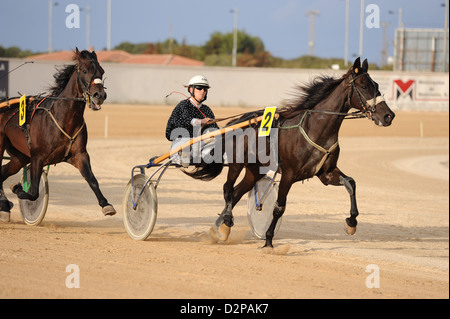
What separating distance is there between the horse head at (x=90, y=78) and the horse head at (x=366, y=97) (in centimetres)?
267

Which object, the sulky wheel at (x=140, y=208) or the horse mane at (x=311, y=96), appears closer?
the horse mane at (x=311, y=96)

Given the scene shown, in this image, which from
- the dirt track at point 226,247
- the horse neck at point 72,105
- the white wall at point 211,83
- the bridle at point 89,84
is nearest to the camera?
the dirt track at point 226,247

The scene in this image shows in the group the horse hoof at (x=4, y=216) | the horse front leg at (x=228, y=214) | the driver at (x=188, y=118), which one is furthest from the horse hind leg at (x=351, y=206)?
the horse hoof at (x=4, y=216)

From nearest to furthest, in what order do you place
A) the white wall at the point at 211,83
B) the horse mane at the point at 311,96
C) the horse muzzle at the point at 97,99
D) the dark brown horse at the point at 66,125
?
→ the horse mane at the point at 311,96, the horse muzzle at the point at 97,99, the dark brown horse at the point at 66,125, the white wall at the point at 211,83

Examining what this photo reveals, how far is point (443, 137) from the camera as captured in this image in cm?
3159

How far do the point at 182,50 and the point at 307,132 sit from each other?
65.7 meters

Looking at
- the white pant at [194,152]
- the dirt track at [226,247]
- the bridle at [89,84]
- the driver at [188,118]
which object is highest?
the bridle at [89,84]

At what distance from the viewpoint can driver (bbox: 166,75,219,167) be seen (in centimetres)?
849

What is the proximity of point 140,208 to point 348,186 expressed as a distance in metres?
2.41

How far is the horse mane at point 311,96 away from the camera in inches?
317

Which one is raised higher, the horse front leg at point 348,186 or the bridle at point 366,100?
the bridle at point 366,100

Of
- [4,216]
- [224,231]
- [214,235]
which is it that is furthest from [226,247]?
[4,216]

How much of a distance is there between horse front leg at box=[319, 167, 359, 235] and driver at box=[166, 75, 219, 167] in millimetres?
1511

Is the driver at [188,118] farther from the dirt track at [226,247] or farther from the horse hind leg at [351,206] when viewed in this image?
the horse hind leg at [351,206]
